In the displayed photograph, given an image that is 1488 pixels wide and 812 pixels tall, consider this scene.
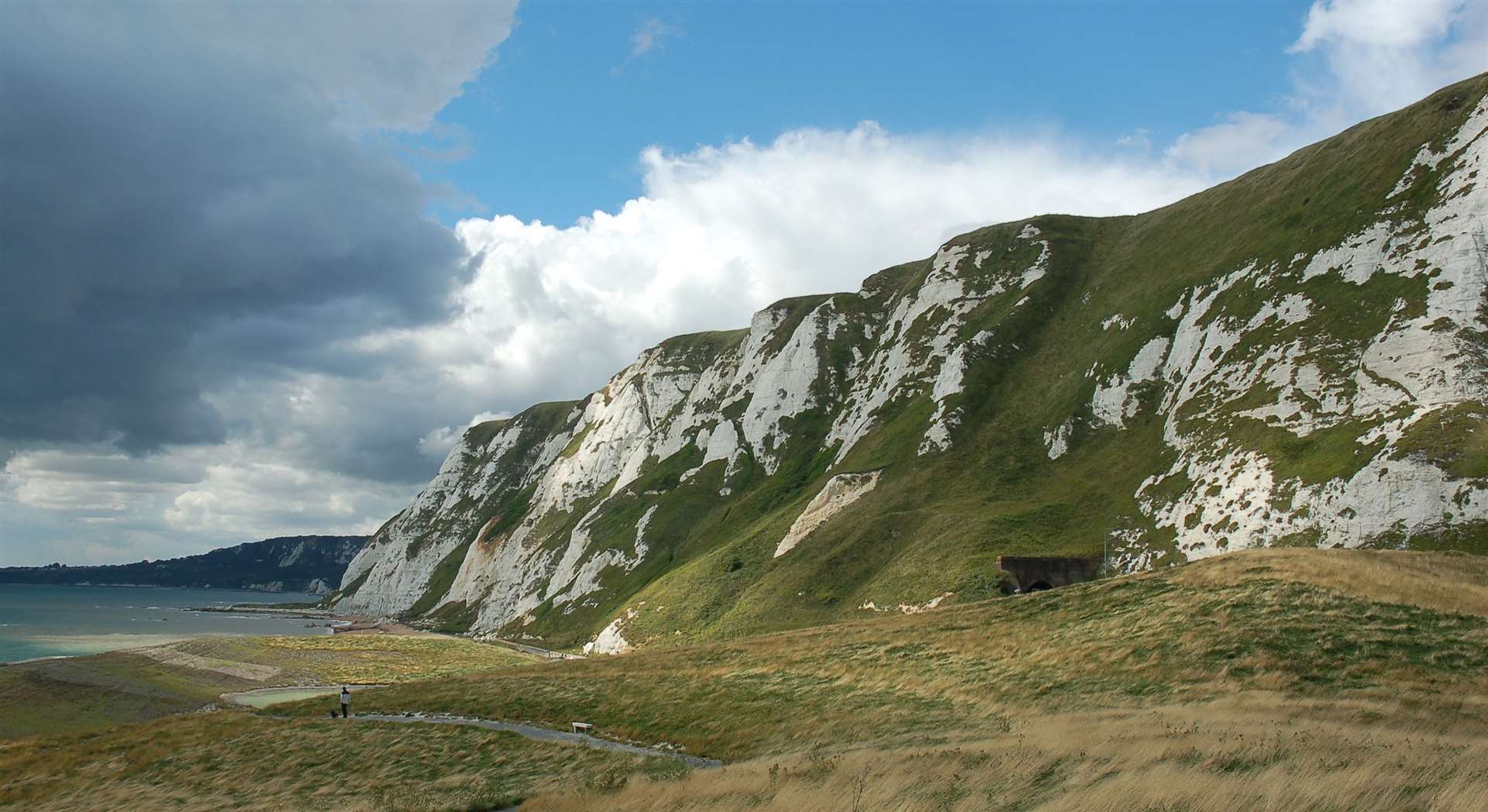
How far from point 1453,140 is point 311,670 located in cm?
13032

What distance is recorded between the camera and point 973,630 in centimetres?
4781

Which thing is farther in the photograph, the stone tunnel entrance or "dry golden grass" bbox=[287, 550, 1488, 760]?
the stone tunnel entrance

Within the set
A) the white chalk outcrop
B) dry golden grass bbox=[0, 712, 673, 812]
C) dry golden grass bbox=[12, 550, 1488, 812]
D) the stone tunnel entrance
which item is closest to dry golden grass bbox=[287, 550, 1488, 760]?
dry golden grass bbox=[12, 550, 1488, 812]

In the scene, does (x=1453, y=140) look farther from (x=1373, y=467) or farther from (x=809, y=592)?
(x=809, y=592)

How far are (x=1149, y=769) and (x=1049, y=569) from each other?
211 feet

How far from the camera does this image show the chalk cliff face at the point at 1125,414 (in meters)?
68.6

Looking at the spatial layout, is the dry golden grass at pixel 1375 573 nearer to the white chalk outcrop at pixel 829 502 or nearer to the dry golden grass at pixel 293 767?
the dry golden grass at pixel 293 767

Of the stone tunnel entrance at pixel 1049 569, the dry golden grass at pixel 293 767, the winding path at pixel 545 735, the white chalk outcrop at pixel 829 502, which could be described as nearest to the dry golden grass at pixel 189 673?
the dry golden grass at pixel 293 767

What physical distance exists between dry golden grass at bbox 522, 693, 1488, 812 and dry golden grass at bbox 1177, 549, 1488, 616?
1406cm

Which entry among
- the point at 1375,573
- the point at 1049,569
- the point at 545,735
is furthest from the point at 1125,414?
the point at 545,735

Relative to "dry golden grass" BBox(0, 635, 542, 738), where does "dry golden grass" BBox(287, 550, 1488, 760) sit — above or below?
above

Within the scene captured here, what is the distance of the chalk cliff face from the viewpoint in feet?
225

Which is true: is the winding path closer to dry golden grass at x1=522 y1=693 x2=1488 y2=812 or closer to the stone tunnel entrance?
dry golden grass at x1=522 y1=693 x2=1488 y2=812

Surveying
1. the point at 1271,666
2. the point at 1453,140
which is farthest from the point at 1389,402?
the point at 1271,666
